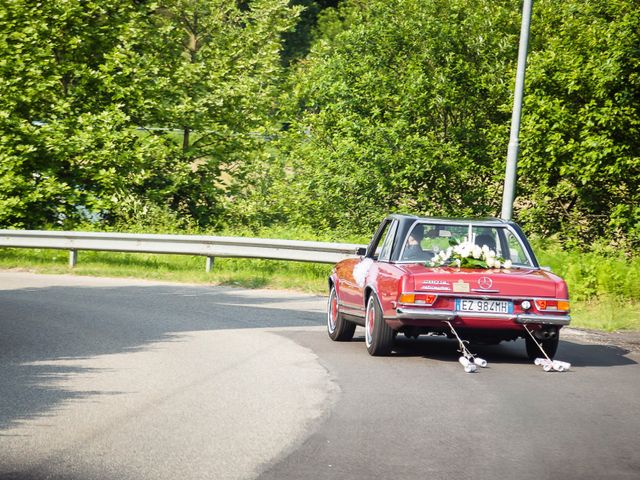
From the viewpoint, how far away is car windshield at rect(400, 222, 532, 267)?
11.8 metres

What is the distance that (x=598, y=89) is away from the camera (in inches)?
934

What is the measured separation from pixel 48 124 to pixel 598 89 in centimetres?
1310

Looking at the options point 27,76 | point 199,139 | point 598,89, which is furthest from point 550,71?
point 27,76

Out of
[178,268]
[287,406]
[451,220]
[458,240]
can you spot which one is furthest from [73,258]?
[287,406]

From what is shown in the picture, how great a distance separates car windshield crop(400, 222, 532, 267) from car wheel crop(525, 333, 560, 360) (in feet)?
2.91

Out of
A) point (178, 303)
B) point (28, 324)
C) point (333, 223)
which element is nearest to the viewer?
point (28, 324)

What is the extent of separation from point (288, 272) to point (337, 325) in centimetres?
863

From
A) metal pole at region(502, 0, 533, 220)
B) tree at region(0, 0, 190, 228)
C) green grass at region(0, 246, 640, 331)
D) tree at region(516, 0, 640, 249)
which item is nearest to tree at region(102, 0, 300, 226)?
tree at region(0, 0, 190, 228)

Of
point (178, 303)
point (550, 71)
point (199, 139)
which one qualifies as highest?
point (550, 71)

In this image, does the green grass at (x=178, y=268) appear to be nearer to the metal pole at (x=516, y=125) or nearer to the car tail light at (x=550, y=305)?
the metal pole at (x=516, y=125)

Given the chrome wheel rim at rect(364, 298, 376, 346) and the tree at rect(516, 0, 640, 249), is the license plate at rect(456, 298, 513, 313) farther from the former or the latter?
the tree at rect(516, 0, 640, 249)

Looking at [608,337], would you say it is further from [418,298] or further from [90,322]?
[90,322]

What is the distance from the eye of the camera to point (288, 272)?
21.5m

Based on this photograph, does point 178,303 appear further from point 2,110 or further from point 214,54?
point 214,54
